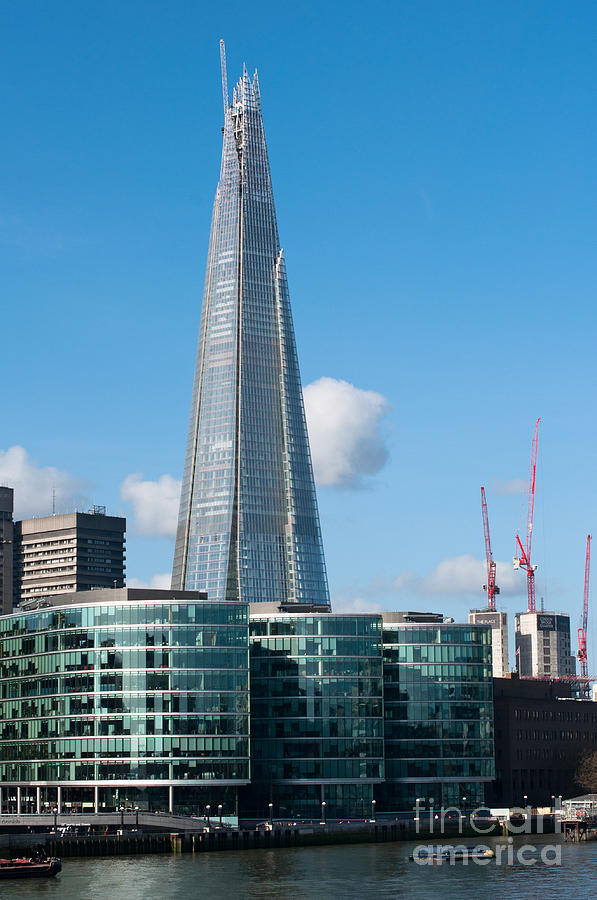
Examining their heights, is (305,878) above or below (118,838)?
below

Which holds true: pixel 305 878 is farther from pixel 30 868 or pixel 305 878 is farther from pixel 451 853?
pixel 451 853

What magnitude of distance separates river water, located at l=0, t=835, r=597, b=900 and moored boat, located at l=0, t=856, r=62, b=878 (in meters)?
1.26

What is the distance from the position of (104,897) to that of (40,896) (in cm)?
680

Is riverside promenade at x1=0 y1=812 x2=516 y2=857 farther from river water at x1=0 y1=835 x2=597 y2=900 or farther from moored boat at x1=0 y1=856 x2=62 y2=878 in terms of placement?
moored boat at x1=0 y1=856 x2=62 y2=878

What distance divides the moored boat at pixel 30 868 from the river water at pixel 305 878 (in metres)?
1.26

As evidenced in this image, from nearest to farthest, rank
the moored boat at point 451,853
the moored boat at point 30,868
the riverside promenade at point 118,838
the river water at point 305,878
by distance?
the river water at point 305,878 < the moored boat at point 30,868 < the moored boat at point 451,853 < the riverside promenade at point 118,838

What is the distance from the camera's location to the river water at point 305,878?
146 meters

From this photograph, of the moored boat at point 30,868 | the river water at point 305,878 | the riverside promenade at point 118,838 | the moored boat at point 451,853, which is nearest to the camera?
the river water at point 305,878

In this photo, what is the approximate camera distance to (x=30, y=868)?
543ft

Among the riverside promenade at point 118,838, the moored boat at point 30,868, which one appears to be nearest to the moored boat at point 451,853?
the riverside promenade at point 118,838

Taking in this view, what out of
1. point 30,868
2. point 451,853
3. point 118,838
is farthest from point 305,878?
point 118,838

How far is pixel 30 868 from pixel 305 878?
2981 cm

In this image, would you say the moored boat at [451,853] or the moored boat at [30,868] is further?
the moored boat at [451,853]

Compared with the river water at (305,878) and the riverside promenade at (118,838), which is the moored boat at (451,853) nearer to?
the river water at (305,878)
